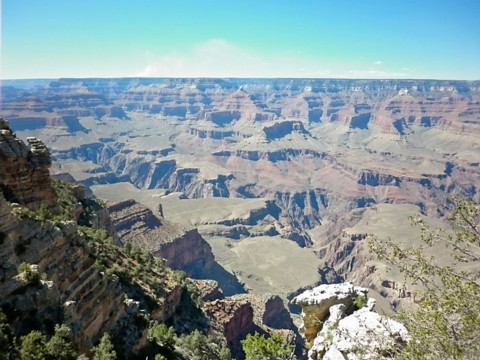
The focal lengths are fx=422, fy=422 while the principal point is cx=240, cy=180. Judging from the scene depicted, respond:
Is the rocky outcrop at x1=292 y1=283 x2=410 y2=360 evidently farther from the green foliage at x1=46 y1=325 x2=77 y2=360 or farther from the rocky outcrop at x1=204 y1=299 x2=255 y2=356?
the rocky outcrop at x1=204 y1=299 x2=255 y2=356

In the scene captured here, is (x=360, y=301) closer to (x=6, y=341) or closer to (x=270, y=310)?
(x=6, y=341)

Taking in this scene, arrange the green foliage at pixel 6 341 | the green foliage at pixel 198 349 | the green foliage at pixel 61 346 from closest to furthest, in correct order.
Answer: the green foliage at pixel 6 341 → the green foliage at pixel 61 346 → the green foliage at pixel 198 349

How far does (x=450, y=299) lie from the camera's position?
1336 cm

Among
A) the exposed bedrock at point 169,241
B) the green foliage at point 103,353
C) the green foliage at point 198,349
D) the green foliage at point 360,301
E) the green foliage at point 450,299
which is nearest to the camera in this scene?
the green foliage at point 450,299

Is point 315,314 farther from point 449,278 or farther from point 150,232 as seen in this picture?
point 150,232

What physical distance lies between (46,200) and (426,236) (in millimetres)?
27407

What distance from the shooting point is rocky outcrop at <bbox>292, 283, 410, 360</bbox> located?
1864 centimetres

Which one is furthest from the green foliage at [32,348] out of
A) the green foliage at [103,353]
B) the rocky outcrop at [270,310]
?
the rocky outcrop at [270,310]

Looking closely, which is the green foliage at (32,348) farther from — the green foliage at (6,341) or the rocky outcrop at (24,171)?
the rocky outcrop at (24,171)

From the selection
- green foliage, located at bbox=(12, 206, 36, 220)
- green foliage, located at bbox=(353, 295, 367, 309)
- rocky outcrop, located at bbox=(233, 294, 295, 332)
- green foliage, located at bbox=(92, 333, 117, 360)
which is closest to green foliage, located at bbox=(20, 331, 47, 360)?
green foliage, located at bbox=(92, 333, 117, 360)

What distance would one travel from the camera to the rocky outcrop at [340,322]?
61.2 ft

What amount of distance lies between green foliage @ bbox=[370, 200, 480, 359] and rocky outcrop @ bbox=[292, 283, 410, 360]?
9.07 ft

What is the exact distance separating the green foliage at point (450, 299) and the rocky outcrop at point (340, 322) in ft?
9.07

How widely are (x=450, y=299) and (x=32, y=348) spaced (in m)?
14.1
